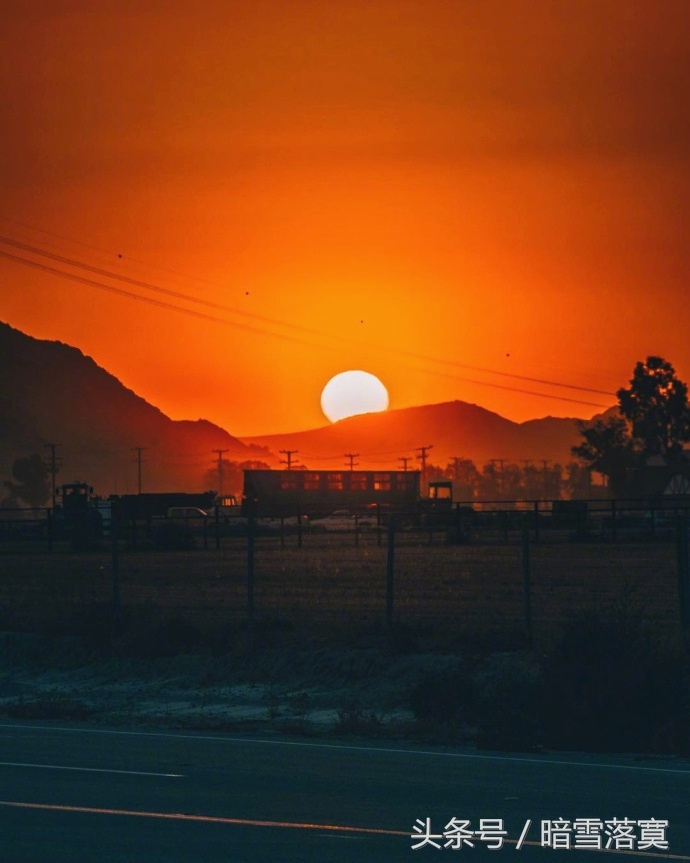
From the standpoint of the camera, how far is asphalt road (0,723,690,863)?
1023 cm

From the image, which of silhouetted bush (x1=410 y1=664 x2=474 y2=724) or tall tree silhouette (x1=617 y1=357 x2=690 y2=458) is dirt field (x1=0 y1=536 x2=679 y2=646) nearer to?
silhouetted bush (x1=410 y1=664 x2=474 y2=724)

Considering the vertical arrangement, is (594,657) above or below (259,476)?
below

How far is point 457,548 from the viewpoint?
5419 cm

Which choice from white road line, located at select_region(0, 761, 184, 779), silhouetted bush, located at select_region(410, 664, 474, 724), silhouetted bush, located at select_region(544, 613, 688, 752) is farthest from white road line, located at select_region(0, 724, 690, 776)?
white road line, located at select_region(0, 761, 184, 779)

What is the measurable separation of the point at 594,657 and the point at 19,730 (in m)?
7.38

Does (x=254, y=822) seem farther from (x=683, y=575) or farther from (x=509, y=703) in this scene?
(x=683, y=575)

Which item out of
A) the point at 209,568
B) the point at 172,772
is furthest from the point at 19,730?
the point at 209,568

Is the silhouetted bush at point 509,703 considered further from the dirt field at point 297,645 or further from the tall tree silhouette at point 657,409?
the tall tree silhouette at point 657,409

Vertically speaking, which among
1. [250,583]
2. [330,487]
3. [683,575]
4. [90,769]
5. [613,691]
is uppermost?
[330,487]

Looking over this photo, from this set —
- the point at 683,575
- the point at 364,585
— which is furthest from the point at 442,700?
the point at 364,585

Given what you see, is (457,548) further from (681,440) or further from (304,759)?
(681,440)

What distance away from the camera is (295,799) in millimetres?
12398

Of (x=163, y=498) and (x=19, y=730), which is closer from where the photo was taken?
(x=19, y=730)

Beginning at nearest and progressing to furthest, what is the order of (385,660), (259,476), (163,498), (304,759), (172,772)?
(172,772)
(304,759)
(385,660)
(163,498)
(259,476)
